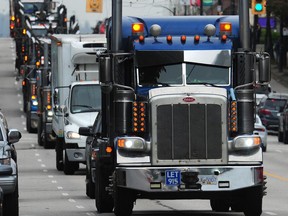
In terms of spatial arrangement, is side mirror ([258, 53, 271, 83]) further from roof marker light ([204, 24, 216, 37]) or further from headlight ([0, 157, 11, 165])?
headlight ([0, 157, 11, 165])

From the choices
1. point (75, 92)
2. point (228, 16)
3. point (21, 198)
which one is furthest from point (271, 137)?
point (228, 16)

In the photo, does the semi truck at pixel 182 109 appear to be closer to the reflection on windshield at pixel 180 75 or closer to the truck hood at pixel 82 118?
the reflection on windshield at pixel 180 75

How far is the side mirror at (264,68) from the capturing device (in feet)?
59.0

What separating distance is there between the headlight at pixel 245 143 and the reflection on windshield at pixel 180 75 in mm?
1114

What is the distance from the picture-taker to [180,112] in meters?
17.9

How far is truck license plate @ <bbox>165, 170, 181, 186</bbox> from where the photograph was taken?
17672 mm

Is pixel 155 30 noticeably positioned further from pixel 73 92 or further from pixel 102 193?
pixel 73 92

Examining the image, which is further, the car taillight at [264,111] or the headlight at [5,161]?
the car taillight at [264,111]

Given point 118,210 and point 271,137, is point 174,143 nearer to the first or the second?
point 118,210

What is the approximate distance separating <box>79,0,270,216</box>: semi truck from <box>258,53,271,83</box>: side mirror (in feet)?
0.07

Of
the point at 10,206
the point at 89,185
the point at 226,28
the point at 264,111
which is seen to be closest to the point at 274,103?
the point at 264,111

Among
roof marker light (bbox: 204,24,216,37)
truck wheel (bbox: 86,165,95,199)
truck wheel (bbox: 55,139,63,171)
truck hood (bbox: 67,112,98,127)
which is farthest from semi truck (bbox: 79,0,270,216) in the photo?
truck wheel (bbox: 55,139,63,171)

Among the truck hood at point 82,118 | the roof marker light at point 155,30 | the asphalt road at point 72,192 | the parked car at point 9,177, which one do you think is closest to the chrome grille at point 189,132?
the roof marker light at point 155,30

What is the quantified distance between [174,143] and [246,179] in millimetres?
1129
